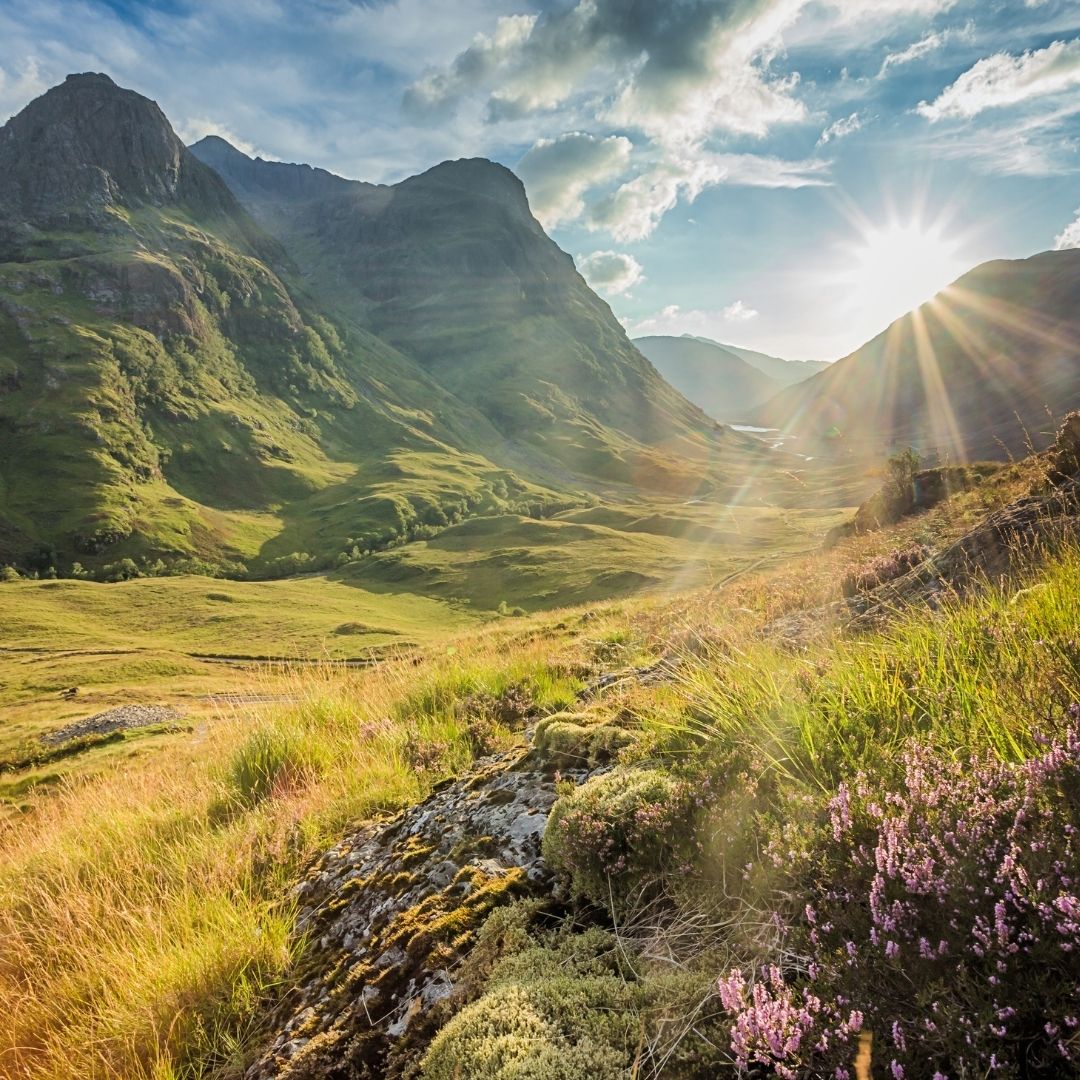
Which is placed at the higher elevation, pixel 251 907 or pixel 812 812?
pixel 812 812

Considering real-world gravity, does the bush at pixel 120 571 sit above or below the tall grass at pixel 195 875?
above

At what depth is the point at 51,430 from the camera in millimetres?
196000

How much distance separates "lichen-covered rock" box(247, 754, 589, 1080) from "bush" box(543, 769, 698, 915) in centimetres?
40

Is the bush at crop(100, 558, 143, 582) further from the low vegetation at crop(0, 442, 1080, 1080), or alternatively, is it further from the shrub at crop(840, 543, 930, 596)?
the shrub at crop(840, 543, 930, 596)

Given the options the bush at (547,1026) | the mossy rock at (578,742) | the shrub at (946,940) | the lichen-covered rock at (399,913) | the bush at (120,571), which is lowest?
the lichen-covered rock at (399,913)

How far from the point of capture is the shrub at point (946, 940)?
1.75 meters

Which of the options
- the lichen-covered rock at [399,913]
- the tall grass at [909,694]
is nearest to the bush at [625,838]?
the lichen-covered rock at [399,913]

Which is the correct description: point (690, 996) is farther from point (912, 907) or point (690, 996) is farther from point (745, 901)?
point (912, 907)

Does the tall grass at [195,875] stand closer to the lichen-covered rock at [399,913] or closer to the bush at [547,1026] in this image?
the lichen-covered rock at [399,913]

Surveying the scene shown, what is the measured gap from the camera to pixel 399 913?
4059 mm

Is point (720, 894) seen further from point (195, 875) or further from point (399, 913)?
point (195, 875)

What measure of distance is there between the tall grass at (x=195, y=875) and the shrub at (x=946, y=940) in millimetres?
3212

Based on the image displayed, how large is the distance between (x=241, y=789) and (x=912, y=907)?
730 cm

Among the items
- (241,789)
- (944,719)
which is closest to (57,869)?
(241,789)
